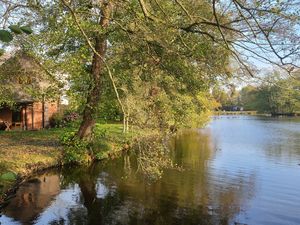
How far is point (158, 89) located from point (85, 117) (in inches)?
189

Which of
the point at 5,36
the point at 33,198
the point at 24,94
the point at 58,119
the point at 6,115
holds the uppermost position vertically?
the point at 24,94

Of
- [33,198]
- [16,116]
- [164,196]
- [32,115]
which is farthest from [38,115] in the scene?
[164,196]

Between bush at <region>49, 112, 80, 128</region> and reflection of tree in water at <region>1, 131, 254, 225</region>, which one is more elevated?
bush at <region>49, 112, 80, 128</region>

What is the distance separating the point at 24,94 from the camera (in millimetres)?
28156

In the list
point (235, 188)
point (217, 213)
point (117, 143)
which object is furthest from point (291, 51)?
point (117, 143)

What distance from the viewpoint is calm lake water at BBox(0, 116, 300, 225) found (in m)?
11.2

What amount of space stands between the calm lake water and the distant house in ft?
13.7

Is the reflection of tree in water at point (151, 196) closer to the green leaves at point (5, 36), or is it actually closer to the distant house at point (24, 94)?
the distant house at point (24, 94)

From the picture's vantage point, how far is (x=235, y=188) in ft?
50.6

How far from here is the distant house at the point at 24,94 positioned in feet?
56.5

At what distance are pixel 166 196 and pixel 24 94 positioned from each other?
1828cm

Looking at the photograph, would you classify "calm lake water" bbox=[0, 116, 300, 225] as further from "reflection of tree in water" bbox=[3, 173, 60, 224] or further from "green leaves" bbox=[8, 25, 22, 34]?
"green leaves" bbox=[8, 25, 22, 34]

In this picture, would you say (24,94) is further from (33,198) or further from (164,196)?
(164,196)

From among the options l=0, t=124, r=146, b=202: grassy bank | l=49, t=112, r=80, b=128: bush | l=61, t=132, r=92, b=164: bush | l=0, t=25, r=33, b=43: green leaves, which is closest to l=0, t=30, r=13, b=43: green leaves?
l=0, t=25, r=33, b=43: green leaves
